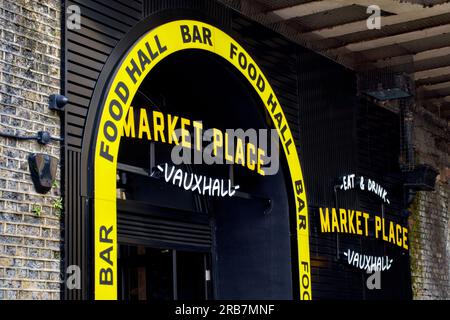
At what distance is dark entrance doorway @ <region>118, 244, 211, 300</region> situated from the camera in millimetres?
10000

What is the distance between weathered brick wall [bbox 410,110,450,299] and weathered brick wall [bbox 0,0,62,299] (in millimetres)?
7721

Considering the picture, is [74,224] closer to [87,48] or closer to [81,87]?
[81,87]

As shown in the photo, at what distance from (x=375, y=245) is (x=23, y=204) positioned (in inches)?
263

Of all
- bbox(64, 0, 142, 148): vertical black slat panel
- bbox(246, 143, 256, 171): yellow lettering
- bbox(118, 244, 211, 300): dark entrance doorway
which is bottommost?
bbox(118, 244, 211, 300): dark entrance doorway

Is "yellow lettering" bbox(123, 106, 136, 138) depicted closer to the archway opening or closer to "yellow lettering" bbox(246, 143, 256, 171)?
the archway opening

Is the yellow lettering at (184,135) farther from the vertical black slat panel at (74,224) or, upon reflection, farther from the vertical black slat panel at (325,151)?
the vertical black slat panel at (325,151)

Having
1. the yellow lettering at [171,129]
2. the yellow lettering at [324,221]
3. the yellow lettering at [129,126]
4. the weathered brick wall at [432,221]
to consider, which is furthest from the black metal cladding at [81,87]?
the weathered brick wall at [432,221]

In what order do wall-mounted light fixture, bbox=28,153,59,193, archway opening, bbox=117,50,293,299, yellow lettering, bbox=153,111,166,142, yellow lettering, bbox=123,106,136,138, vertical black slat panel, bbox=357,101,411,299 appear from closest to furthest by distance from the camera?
wall-mounted light fixture, bbox=28,153,59,193 < yellow lettering, bbox=123,106,136,138 < yellow lettering, bbox=153,111,166,142 < archway opening, bbox=117,50,293,299 < vertical black slat panel, bbox=357,101,411,299

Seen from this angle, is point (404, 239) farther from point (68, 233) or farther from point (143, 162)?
point (68, 233)

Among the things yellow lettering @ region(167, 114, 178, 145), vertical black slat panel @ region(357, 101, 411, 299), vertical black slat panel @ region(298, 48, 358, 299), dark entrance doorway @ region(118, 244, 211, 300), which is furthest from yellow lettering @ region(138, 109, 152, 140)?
vertical black slat panel @ region(357, 101, 411, 299)

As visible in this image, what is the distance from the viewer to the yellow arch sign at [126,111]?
7.95 m

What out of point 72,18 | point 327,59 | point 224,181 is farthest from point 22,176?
point 327,59

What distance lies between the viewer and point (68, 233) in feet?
25.1

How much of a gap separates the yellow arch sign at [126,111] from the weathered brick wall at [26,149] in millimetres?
455
